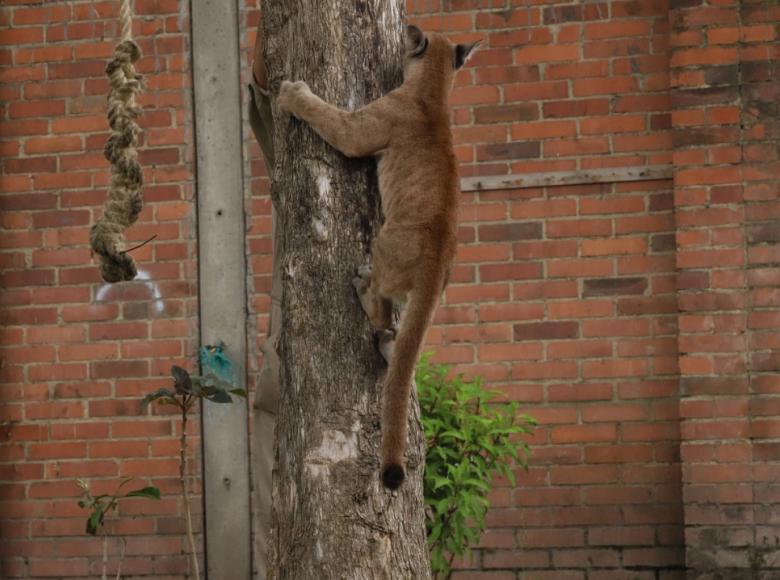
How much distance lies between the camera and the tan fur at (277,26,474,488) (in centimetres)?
388

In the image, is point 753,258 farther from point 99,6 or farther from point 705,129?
point 99,6

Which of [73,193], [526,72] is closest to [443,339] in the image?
[526,72]

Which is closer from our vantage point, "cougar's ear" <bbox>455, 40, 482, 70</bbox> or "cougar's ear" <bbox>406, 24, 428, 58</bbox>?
"cougar's ear" <bbox>406, 24, 428, 58</bbox>

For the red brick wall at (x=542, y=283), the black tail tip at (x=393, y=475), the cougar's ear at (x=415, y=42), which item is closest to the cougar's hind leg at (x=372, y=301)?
the black tail tip at (x=393, y=475)

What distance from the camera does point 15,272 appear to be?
7.09 m

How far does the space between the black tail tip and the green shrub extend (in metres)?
1.64

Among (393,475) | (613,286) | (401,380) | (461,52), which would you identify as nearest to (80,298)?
(613,286)

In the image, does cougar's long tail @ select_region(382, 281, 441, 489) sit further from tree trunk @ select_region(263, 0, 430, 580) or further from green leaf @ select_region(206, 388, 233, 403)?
green leaf @ select_region(206, 388, 233, 403)

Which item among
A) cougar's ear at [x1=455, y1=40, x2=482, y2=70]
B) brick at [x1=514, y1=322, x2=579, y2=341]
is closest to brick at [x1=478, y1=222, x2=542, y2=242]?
brick at [x1=514, y1=322, x2=579, y2=341]

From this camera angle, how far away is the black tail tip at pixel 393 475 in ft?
12.2

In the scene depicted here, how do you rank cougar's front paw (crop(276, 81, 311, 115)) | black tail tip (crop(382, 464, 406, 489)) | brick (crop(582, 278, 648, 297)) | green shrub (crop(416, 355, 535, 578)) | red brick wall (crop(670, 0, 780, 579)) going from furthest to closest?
brick (crop(582, 278, 648, 297)) → red brick wall (crop(670, 0, 780, 579)) → green shrub (crop(416, 355, 535, 578)) → cougar's front paw (crop(276, 81, 311, 115)) → black tail tip (crop(382, 464, 406, 489))

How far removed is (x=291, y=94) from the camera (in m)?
4.00

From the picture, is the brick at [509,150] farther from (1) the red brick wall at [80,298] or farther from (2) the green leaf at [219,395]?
(2) the green leaf at [219,395]

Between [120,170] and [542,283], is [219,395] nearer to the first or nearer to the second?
[120,170]
